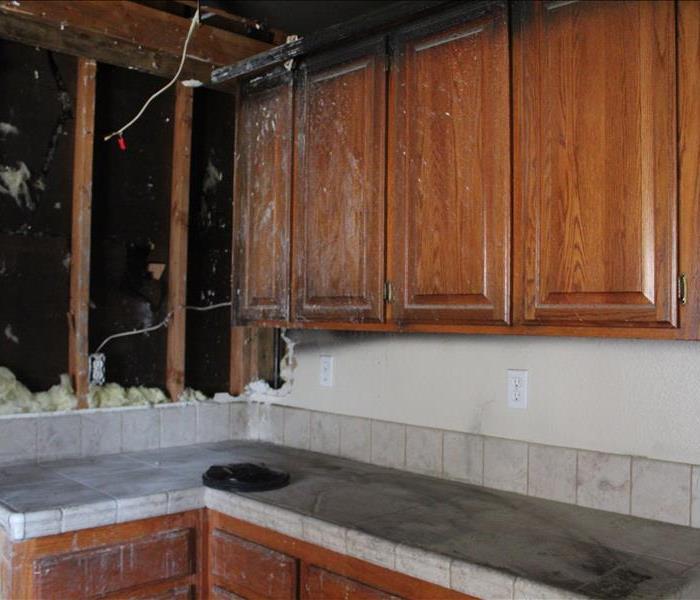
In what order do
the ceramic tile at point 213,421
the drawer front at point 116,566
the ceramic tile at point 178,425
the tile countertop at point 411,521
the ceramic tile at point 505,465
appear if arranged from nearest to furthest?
the tile countertop at point 411,521 < the drawer front at point 116,566 < the ceramic tile at point 505,465 < the ceramic tile at point 178,425 < the ceramic tile at point 213,421

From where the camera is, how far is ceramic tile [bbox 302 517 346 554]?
5.44ft

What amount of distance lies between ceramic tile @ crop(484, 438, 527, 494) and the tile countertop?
0.04m

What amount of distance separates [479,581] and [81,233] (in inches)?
69.5

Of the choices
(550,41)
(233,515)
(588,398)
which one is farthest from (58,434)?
(550,41)

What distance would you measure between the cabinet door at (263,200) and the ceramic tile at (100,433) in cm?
59

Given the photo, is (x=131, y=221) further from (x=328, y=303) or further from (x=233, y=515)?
(x=233, y=515)

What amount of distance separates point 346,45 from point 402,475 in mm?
1373

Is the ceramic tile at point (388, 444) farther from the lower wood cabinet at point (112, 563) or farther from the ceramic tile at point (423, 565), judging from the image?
the ceramic tile at point (423, 565)

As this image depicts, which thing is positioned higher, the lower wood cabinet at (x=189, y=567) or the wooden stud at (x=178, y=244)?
the wooden stud at (x=178, y=244)

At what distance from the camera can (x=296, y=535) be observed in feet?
5.80

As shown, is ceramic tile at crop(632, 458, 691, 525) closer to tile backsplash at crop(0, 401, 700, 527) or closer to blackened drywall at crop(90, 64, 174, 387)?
tile backsplash at crop(0, 401, 700, 527)

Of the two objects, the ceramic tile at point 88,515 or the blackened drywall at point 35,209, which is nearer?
the ceramic tile at point 88,515

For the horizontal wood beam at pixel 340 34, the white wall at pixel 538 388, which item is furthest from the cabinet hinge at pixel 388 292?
the horizontal wood beam at pixel 340 34

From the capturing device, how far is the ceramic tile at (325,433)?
254 cm
